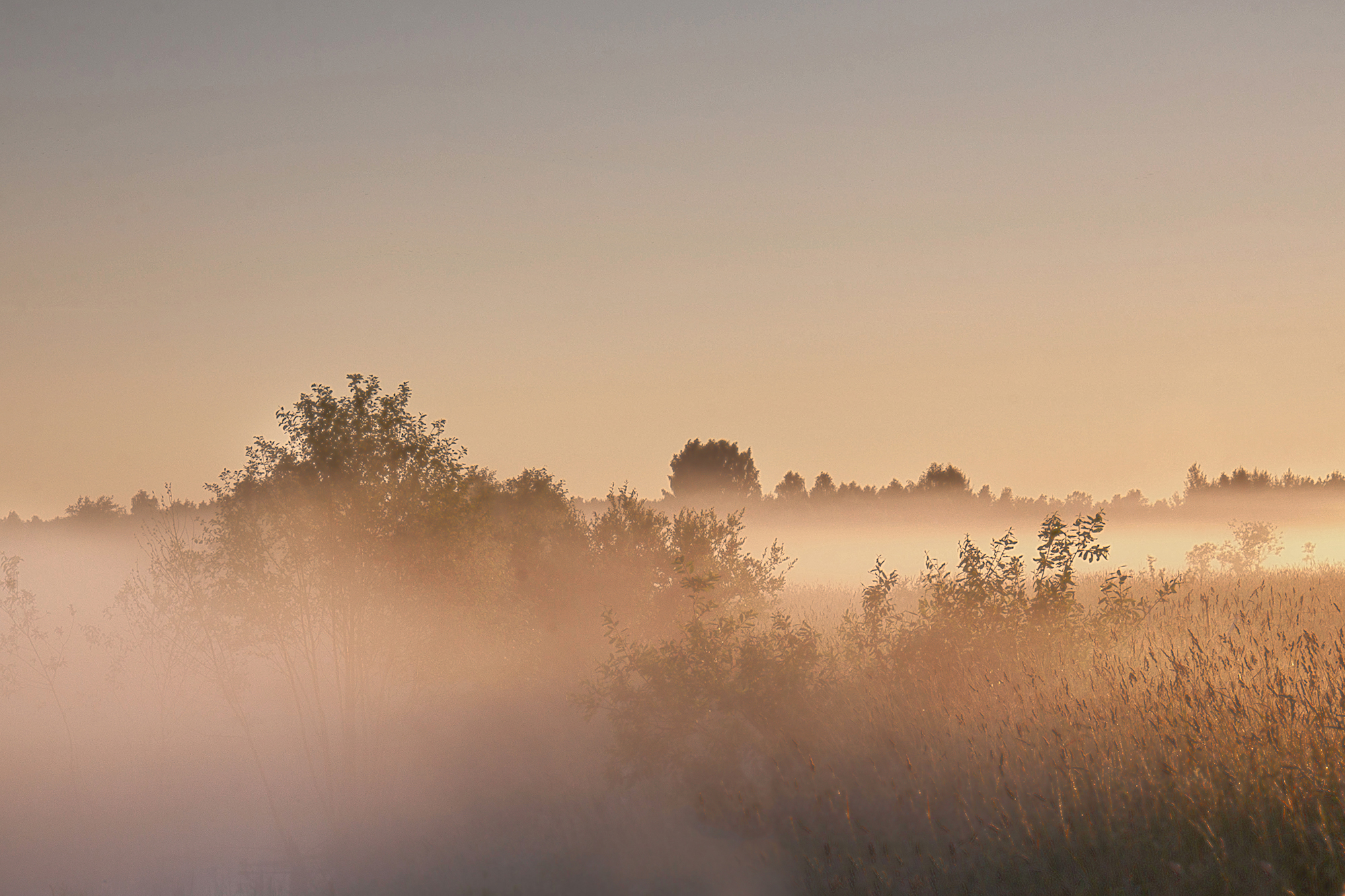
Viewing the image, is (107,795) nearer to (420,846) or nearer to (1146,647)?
(420,846)

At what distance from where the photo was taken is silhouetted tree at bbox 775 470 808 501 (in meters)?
143

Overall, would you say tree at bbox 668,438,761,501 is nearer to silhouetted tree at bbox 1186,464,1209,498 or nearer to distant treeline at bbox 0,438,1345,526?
distant treeline at bbox 0,438,1345,526

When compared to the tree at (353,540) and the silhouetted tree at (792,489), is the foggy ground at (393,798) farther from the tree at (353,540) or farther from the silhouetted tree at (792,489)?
the silhouetted tree at (792,489)

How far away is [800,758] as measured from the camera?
15.1 meters

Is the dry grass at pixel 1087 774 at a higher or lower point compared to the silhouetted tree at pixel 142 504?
lower

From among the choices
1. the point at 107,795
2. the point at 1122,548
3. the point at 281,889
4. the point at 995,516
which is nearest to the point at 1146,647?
the point at 281,889

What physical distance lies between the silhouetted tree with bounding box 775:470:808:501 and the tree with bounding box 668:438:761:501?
45.8 metres

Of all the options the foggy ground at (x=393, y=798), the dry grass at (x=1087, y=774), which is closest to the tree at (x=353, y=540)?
the foggy ground at (x=393, y=798)

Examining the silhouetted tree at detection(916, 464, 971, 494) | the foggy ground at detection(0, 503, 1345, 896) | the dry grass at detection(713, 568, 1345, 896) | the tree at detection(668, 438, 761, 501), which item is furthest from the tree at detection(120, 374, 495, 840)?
the silhouetted tree at detection(916, 464, 971, 494)

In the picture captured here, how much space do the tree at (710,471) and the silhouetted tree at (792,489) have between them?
150 ft

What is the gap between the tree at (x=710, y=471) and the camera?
318 feet

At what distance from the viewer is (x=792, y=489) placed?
144m

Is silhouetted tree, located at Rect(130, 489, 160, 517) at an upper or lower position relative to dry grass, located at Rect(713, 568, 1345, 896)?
upper

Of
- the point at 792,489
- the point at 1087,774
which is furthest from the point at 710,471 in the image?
the point at 1087,774
